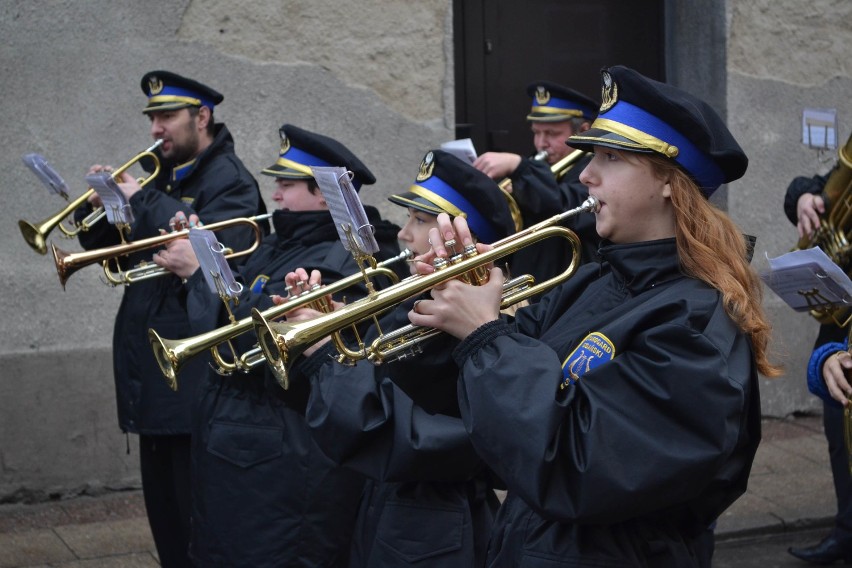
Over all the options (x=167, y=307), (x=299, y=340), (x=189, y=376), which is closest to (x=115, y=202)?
(x=167, y=307)

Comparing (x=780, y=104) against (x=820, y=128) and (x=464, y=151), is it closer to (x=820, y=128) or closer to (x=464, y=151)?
(x=820, y=128)

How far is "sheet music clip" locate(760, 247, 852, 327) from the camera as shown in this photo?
325 cm

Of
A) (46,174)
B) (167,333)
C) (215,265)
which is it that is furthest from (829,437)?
(46,174)

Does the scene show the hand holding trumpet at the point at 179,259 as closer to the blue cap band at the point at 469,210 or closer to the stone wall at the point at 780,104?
the blue cap band at the point at 469,210

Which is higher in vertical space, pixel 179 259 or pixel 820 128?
pixel 820 128

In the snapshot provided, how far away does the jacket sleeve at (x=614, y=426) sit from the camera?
88.7 inches

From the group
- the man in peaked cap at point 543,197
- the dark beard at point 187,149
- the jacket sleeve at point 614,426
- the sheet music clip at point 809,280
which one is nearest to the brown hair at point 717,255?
the jacket sleeve at point 614,426

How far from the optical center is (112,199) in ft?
17.0

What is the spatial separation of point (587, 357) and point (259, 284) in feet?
6.77

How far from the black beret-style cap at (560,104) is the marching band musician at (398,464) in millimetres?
2874

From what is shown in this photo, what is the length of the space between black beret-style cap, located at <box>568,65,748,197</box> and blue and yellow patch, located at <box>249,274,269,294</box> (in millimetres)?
1891

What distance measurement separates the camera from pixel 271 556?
3.82m

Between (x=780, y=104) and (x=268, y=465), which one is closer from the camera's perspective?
(x=268, y=465)

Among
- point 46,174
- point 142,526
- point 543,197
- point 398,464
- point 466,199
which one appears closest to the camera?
point 398,464
